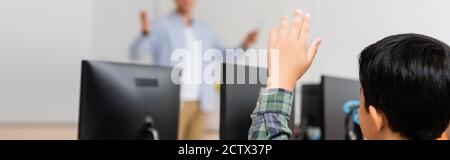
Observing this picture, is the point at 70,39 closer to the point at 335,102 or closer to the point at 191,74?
the point at 191,74

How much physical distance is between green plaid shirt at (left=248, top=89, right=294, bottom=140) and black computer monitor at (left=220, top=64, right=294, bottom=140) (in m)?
0.42

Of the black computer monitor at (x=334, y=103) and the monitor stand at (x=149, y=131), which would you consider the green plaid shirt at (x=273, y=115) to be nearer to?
the monitor stand at (x=149, y=131)

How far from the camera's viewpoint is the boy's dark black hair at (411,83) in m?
0.77

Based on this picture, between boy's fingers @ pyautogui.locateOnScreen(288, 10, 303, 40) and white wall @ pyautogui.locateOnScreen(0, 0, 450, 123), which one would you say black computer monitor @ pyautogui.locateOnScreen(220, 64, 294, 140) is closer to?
boy's fingers @ pyautogui.locateOnScreen(288, 10, 303, 40)

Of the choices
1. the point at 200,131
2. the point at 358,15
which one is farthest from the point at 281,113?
the point at 200,131

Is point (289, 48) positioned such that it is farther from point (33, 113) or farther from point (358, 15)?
point (33, 113)

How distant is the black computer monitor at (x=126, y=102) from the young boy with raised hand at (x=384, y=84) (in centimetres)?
60

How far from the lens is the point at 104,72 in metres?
1.27

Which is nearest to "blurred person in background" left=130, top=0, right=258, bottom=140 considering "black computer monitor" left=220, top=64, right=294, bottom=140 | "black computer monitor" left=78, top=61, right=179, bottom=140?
"black computer monitor" left=78, top=61, right=179, bottom=140

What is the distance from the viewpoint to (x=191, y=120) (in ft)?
9.73

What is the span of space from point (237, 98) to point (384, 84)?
48 cm

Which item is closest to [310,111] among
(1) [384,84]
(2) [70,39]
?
(1) [384,84]

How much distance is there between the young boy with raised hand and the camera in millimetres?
708

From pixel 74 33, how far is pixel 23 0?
406 mm
